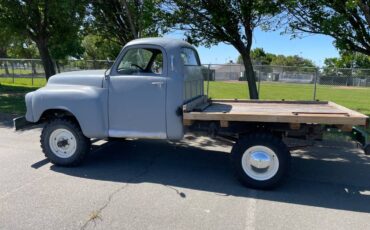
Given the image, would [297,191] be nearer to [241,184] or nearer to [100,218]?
[241,184]

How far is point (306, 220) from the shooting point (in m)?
4.58

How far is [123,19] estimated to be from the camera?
13883mm

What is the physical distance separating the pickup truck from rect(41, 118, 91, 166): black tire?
0.02m

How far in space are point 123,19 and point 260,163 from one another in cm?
987

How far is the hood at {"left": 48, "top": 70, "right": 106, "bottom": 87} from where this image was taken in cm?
632

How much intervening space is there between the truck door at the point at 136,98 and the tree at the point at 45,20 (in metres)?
5.77

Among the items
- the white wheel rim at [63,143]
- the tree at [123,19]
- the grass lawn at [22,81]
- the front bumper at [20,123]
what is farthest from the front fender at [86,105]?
the grass lawn at [22,81]

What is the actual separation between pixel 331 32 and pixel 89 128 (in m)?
7.07

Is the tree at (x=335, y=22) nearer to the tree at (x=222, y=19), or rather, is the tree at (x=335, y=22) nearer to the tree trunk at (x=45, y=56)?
the tree at (x=222, y=19)

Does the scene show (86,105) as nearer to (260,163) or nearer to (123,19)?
(260,163)

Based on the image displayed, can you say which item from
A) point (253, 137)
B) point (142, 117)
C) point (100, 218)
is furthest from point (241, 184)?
point (100, 218)

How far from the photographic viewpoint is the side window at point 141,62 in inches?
246

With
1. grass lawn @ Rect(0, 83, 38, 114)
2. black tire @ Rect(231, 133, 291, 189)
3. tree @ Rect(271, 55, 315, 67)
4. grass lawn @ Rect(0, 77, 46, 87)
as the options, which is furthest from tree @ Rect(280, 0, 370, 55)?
tree @ Rect(271, 55, 315, 67)

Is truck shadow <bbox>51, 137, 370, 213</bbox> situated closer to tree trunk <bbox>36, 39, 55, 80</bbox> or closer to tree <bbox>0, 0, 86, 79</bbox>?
tree <bbox>0, 0, 86, 79</bbox>
